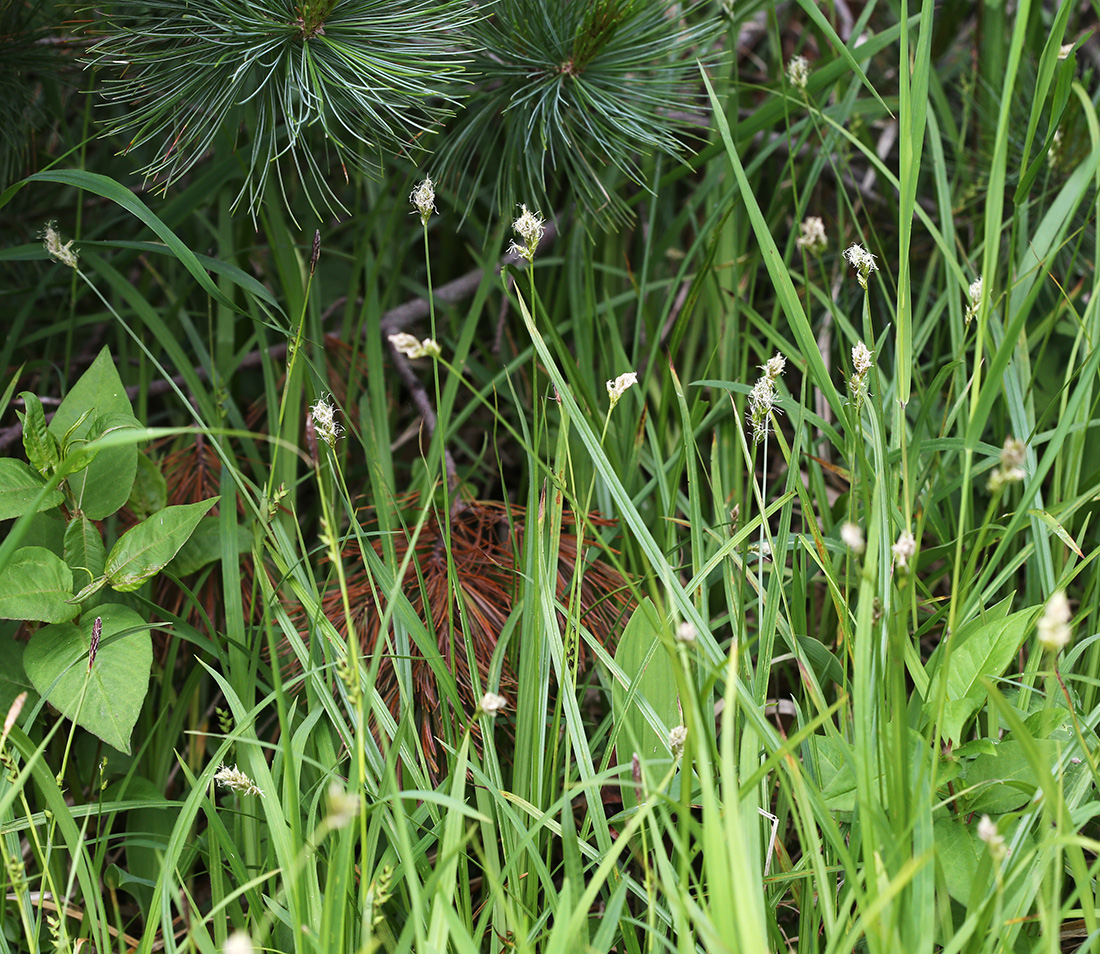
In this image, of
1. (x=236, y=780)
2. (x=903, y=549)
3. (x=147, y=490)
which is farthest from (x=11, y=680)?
(x=903, y=549)

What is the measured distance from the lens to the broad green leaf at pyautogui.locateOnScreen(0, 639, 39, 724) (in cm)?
88

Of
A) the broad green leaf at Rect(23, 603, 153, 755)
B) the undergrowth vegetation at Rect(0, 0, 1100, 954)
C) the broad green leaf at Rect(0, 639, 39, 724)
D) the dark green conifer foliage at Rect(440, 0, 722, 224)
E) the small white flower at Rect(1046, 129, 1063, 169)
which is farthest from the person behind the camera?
the small white flower at Rect(1046, 129, 1063, 169)

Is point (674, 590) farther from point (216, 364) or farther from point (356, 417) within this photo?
point (216, 364)

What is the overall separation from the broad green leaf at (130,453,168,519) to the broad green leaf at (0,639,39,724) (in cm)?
20

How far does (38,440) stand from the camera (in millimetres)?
833

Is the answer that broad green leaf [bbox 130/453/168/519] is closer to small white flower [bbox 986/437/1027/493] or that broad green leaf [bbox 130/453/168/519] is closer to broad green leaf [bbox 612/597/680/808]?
broad green leaf [bbox 612/597/680/808]

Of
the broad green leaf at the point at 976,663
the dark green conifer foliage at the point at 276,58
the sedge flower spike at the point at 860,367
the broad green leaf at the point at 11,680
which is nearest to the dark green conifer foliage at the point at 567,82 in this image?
the dark green conifer foliage at the point at 276,58

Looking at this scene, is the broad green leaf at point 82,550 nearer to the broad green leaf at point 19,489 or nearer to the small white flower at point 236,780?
the broad green leaf at point 19,489

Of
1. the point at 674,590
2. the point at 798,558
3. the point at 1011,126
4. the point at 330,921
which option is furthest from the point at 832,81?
the point at 330,921

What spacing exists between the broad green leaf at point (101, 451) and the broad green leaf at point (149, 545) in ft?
0.21

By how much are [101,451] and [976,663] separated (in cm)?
88

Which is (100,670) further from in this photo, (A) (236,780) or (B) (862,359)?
(B) (862,359)

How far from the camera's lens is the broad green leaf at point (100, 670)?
77cm

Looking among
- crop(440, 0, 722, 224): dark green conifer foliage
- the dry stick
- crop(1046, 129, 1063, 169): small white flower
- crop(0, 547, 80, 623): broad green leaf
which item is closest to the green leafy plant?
crop(0, 547, 80, 623): broad green leaf
